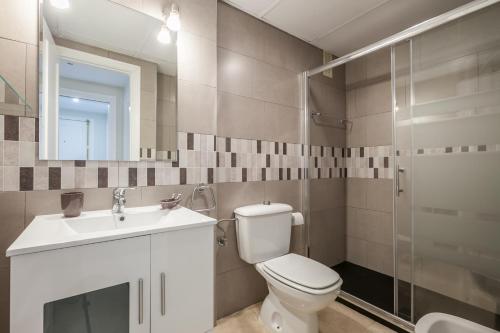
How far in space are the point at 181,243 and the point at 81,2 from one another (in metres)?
1.28

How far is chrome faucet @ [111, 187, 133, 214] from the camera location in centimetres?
116

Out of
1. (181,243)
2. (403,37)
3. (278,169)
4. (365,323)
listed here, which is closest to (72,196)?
(181,243)

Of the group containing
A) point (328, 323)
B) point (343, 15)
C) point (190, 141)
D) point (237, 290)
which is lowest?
point (328, 323)

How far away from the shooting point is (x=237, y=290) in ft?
5.77

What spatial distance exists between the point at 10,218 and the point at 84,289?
0.55 metres

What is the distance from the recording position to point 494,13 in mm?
1309

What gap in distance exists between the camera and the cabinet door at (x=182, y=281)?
919 millimetres

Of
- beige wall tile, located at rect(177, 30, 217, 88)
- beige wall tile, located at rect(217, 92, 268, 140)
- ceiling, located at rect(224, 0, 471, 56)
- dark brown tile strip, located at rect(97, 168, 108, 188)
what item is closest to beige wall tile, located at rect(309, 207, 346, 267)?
beige wall tile, located at rect(217, 92, 268, 140)

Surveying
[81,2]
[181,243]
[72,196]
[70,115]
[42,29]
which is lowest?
[181,243]

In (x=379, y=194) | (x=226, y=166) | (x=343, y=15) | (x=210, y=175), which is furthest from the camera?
(x=379, y=194)

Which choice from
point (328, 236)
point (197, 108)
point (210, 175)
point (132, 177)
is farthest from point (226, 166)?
point (328, 236)

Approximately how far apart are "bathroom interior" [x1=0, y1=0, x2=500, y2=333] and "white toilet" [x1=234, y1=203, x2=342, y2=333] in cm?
1

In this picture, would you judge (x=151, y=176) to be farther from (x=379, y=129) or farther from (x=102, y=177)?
(x=379, y=129)

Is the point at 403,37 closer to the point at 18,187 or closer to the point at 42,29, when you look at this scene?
the point at 42,29
